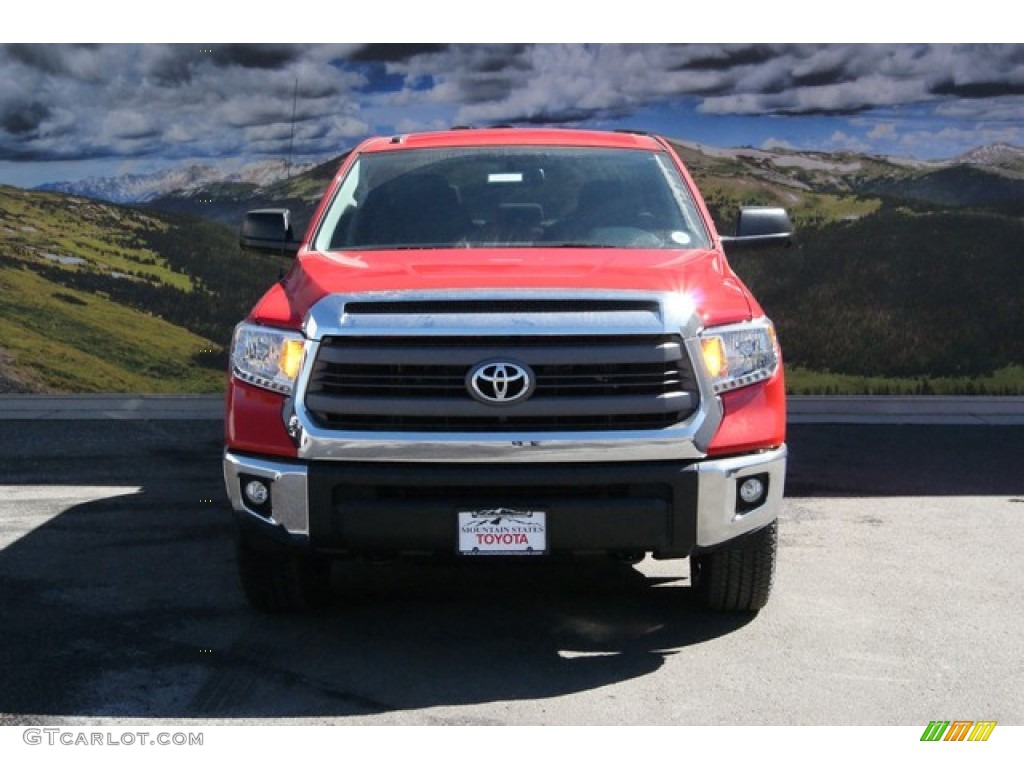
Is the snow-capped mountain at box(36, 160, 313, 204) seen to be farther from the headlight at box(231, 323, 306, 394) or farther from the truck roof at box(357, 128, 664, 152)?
the headlight at box(231, 323, 306, 394)

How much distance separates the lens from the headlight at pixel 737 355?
5.88 m

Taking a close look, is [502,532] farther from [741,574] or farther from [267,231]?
[267,231]

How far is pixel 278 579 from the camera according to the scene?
21.1 feet

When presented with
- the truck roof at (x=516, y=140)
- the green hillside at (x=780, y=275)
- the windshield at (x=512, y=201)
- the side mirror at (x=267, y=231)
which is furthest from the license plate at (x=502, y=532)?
the green hillside at (x=780, y=275)

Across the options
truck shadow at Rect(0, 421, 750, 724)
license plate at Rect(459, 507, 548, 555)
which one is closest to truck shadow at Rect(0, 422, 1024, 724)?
truck shadow at Rect(0, 421, 750, 724)

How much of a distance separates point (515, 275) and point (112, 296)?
8.54 meters

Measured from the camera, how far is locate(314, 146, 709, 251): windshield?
704cm

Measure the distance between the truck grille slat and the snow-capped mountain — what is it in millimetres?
8451

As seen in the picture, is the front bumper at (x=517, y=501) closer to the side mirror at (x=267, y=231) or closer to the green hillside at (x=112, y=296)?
the side mirror at (x=267, y=231)

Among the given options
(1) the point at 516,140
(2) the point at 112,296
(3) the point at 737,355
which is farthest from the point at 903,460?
(2) the point at 112,296

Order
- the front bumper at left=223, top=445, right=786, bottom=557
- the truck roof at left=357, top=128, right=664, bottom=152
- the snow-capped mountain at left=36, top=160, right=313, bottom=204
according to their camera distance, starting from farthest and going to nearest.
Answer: the snow-capped mountain at left=36, top=160, right=313, bottom=204 → the truck roof at left=357, top=128, right=664, bottom=152 → the front bumper at left=223, top=445, right=786, bottom=557
